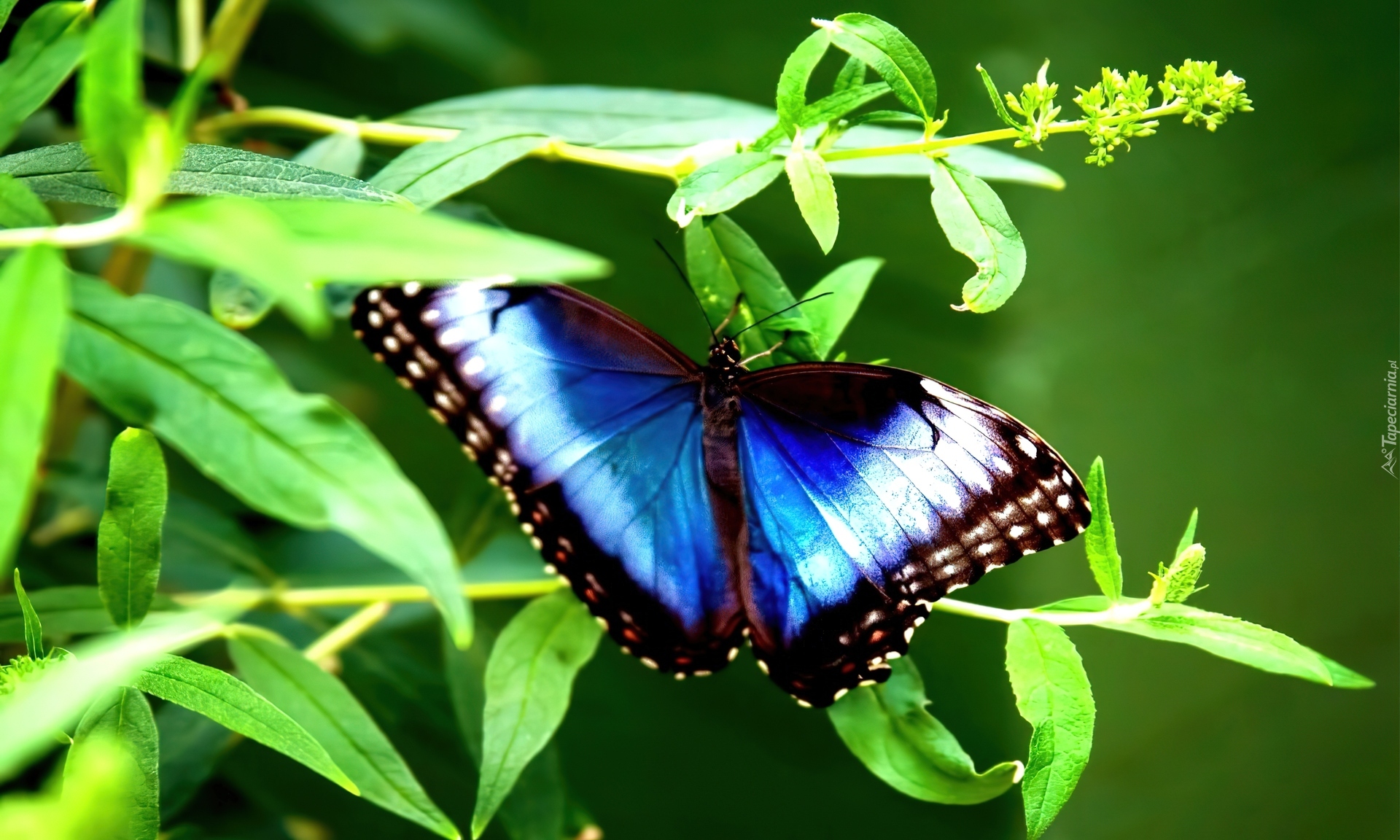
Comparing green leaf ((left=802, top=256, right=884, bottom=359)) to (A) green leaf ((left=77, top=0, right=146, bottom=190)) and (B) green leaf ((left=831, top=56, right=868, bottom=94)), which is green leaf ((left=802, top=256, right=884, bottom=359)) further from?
(A) green leaf ((left=77, top=0, right=146, bottom=190))

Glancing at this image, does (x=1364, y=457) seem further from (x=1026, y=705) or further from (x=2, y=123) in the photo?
(x=2, y=123)

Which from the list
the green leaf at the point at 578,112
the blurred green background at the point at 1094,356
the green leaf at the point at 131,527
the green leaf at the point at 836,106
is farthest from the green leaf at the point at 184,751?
the green leaf at the point at 836,106

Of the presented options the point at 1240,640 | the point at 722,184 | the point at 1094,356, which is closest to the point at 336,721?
the point at 722,184

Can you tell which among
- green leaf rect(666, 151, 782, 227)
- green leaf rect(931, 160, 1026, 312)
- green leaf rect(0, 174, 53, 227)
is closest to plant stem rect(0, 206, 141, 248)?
green leaf rect(0, 174, 53, 227)

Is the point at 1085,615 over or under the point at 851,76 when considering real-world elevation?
under

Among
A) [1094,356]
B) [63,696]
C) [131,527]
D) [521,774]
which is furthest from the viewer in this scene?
[1094,356]

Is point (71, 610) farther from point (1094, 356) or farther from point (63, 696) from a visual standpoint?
point (1094, 356)
